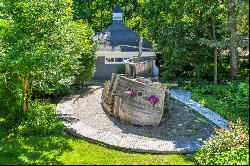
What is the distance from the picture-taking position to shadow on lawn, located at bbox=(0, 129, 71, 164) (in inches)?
645

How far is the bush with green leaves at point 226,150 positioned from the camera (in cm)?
1570

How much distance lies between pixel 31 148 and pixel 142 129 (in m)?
5.36

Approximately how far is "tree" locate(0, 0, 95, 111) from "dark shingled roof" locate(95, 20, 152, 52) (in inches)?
485

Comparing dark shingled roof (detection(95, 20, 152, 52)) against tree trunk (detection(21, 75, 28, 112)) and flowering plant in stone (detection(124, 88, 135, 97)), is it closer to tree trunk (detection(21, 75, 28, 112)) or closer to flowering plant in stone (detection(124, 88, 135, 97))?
flowering plant in stone (detection(124, 88, 135, 97))

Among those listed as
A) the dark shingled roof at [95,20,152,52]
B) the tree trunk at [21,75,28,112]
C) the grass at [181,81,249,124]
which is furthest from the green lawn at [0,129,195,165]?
the dark shingled roof at [95,20,152,52]

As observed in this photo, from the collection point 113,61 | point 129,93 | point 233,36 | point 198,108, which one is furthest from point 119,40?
point 129,93

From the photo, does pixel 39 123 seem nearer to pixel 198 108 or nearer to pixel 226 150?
pixel 226 150

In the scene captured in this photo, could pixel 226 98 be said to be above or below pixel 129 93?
below

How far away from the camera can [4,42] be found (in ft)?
63.9

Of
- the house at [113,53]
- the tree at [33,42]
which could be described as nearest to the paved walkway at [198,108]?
the house at [113,53]

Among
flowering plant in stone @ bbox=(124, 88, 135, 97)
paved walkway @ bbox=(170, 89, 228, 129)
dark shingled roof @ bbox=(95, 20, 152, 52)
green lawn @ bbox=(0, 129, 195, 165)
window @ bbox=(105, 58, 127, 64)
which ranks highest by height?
dark shingled roof @ bbox=(95, 20, 152, 52)

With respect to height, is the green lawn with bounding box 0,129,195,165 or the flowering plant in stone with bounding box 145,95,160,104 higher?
the flowering plant in stone with bounding box 145,95,160,104

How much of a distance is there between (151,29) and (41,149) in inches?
660

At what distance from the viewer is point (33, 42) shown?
19.5 metres
